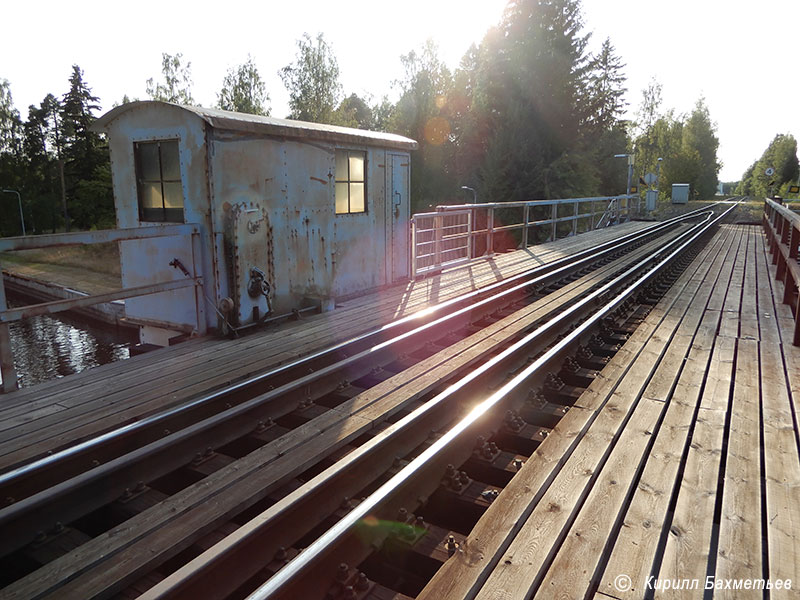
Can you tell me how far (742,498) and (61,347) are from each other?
2233 cm

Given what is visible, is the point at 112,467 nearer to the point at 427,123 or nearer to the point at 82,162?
the point at 427,123

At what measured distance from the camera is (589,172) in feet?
116

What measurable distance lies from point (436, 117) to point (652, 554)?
2007 inches

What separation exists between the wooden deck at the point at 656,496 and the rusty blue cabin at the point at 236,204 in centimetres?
424

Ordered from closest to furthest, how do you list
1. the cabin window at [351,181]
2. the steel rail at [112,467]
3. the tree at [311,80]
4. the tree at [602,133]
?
1. the steel rail at [112,467]
2. the cabin window at [351,181]
3. the tree at [602,133]
4. the tree at [311,80]

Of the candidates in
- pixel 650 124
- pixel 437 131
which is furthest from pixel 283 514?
pixel 650 124

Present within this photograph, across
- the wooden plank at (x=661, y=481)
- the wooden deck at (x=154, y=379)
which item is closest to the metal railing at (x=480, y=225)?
the wooden deck at (x=154, y=379)

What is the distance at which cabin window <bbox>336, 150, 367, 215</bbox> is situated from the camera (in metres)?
8.20

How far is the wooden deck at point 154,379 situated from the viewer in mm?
3918

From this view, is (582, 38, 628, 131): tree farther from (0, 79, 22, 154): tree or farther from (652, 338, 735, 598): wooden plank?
(0, 79, 22, 154): tree

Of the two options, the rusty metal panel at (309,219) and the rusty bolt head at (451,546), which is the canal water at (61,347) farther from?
the rusty bolt head at (451,546)

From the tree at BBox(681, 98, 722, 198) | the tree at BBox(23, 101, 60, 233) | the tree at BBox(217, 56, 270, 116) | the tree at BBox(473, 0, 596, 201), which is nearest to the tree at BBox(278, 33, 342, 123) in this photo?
the tree at BBox(217, 56, 270, 116)

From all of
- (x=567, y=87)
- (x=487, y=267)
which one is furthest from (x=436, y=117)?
(x=487, y=267)

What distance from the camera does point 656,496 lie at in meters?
3.11
